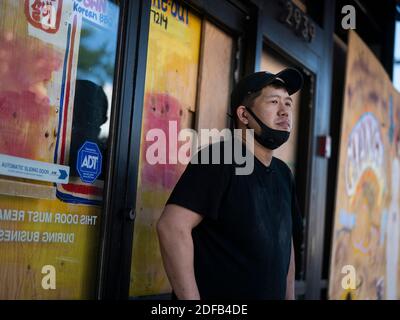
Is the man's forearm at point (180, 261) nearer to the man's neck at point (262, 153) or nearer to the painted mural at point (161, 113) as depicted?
the man's neck at point (262, 153)

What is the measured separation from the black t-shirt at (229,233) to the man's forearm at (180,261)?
0.38 feet

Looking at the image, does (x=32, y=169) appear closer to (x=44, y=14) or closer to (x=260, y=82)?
(x=44, y=14)

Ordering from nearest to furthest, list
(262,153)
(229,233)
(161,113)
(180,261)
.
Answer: (180,261) → (229,233) → (262,153) → (161,113)

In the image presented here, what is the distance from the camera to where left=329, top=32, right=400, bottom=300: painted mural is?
17.6 ft

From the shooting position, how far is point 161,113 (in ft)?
10.9

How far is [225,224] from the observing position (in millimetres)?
2404

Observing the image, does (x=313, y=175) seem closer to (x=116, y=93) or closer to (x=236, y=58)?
(x=236, y=58)

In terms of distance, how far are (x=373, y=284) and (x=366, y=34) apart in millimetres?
3072

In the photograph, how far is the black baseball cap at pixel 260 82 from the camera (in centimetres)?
266

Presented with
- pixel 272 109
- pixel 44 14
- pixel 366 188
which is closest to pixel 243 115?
pixel 272 109

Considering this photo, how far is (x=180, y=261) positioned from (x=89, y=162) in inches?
30.5

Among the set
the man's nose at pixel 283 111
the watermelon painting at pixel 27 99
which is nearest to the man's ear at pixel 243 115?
the man's nose at pixel 283 111
